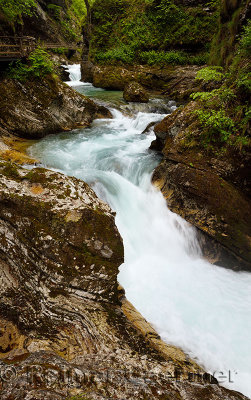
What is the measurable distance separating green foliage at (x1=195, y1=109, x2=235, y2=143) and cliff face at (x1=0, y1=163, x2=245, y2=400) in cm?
397

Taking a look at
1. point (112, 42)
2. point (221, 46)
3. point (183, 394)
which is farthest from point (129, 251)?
point (112, 42)

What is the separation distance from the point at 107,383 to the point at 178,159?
5524 mm

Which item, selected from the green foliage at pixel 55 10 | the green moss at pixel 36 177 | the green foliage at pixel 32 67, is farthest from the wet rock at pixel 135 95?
the green foliage at pixel 55 10

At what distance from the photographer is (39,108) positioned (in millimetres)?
8734

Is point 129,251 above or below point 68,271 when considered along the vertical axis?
above

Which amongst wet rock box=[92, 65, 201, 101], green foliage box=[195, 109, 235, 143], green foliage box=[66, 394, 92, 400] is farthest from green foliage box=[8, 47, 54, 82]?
green foliage box=[66, 394, 92, 400]

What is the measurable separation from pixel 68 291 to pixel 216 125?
5.28 meters

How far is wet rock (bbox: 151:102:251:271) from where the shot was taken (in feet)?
19.1

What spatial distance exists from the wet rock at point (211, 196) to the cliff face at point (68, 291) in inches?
124

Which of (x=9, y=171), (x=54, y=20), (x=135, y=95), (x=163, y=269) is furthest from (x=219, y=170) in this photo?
(x=54, y=20)

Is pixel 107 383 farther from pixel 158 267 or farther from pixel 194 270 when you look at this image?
pixel 194 270

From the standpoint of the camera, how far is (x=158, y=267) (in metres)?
5.95

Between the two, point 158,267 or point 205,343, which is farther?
point 158,267

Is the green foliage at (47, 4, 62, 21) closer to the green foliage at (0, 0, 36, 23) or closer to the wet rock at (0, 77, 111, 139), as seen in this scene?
the green foliage at (0, 0, 36, 23)
